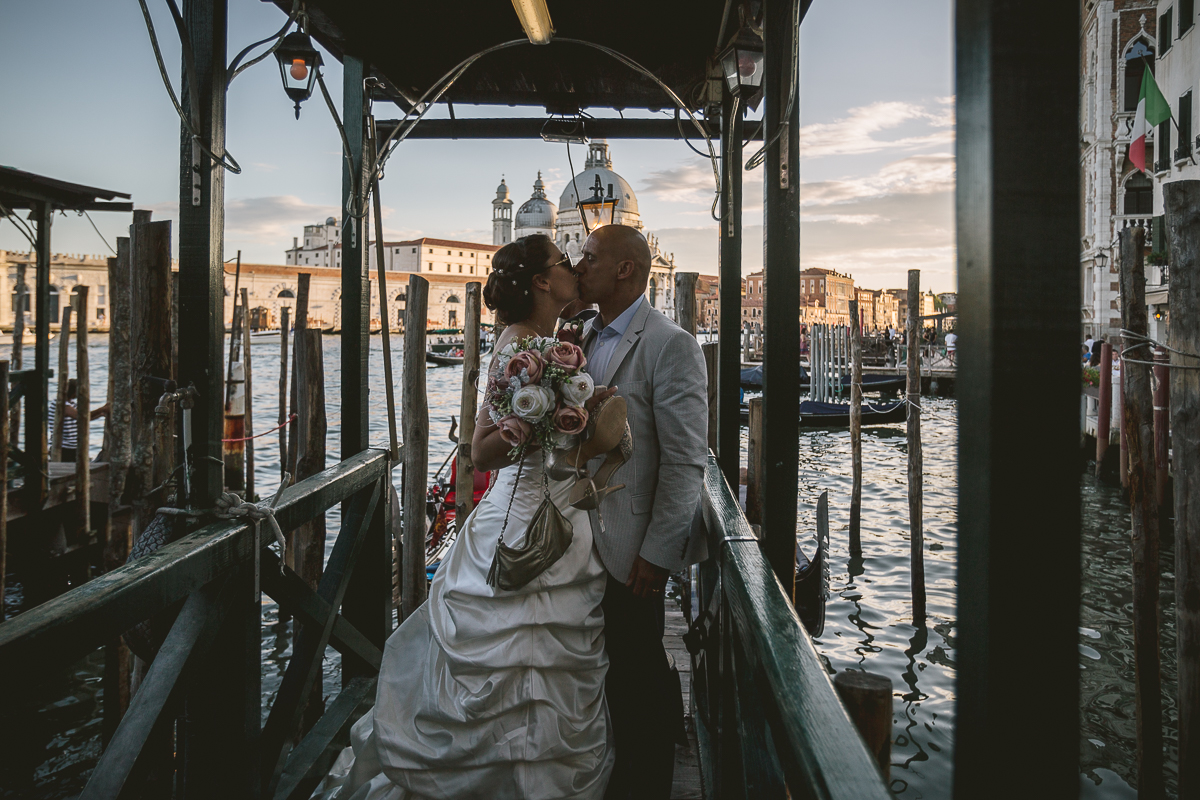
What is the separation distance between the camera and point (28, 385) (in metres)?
7.37

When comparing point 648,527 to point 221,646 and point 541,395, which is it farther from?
point 221,646

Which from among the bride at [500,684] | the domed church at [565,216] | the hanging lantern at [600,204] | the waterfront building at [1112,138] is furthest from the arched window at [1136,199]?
the bride at [500,684]

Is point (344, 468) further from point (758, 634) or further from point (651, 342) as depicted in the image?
point (758, 634)

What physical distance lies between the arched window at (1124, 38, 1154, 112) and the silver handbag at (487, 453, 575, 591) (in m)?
27.8

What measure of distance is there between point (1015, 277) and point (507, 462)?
5.84ft

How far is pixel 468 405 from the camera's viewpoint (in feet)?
20.6

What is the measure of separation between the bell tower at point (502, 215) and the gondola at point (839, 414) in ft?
246

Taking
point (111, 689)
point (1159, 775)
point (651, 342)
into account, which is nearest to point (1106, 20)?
point (1159, 775)

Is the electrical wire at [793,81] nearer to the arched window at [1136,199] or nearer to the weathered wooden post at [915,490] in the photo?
the weathered wooden post at [915,490]

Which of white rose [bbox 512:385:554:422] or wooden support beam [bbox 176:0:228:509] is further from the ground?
wooden support beam [bbox 176:0:228:509]

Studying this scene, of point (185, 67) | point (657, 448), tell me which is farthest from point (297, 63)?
point (657, 448)

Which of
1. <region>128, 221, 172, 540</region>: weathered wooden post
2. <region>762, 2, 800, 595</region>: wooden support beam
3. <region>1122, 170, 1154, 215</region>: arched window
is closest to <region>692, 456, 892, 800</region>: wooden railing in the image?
<region>762, 2, 800, 595</region>: wooden support beam

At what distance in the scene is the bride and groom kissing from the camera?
84.5 inches

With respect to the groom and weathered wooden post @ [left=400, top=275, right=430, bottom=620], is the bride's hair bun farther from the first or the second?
weathered wooden post @ [left=400, top=275, right=430, bottom=620]
